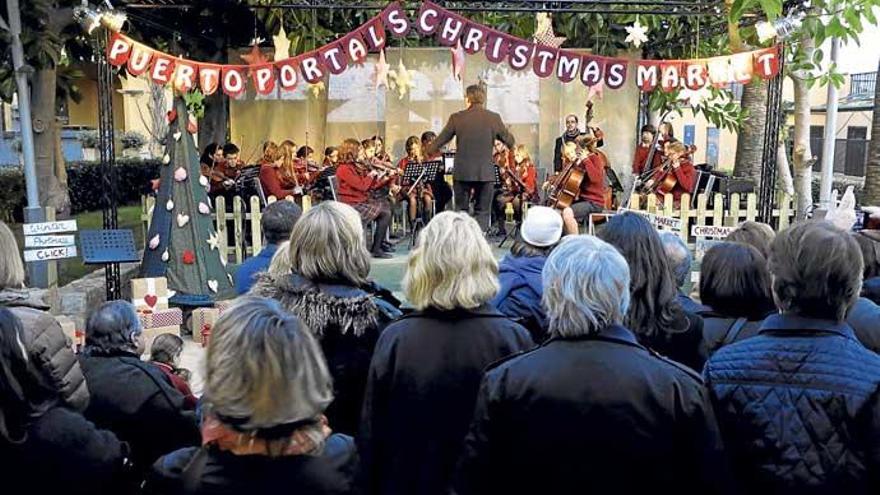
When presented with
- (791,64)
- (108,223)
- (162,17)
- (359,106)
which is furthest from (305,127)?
(791,64)

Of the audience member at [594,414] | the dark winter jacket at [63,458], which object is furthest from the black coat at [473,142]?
the audience member at [594,414]

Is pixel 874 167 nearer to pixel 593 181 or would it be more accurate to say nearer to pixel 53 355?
pixel 593 181

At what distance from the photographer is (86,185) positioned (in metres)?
19.0

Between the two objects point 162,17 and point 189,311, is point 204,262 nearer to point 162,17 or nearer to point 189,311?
point 189,311

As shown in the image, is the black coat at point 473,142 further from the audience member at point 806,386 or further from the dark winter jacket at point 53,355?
the audience member at point 806,386

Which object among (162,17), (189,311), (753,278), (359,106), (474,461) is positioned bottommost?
(189,311)

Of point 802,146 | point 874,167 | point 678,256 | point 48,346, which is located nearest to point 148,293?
point 48,346

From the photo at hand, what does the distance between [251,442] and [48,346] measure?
1.01 m

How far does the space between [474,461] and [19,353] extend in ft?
4.20

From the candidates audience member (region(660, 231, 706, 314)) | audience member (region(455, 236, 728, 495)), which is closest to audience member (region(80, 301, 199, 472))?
audience member (region(455, 236, 728, 495))

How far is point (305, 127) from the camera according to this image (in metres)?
15.3

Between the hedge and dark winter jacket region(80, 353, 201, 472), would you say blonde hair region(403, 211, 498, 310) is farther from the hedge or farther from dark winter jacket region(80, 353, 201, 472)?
the hedge

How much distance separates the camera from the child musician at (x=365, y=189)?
36.6 ft

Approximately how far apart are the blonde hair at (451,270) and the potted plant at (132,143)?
26.3 meters
